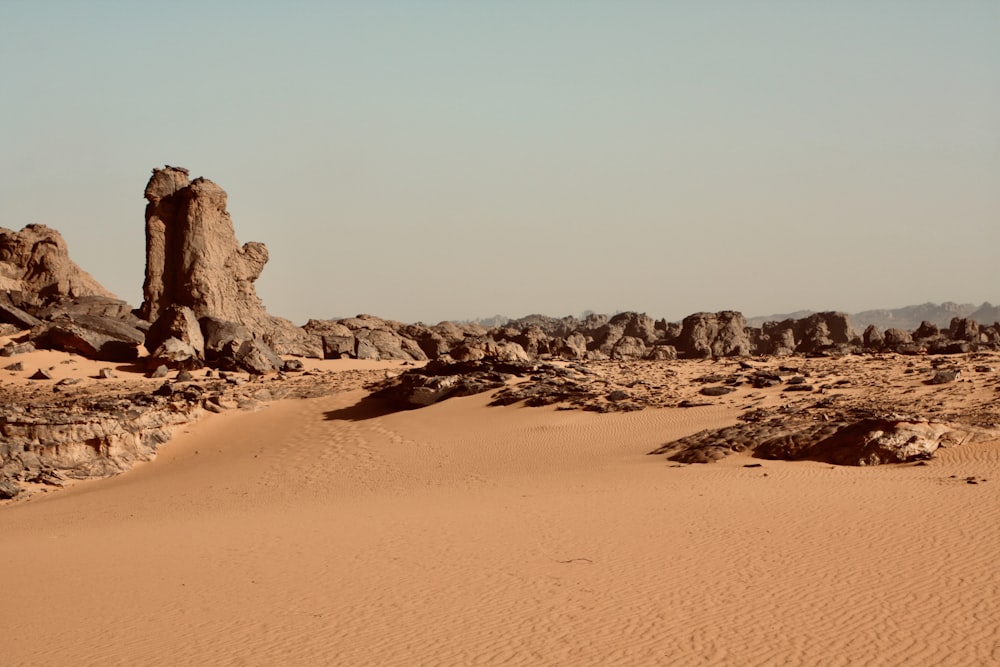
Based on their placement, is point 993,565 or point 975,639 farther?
point 993,565

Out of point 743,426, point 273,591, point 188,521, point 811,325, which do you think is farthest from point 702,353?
point 273,591

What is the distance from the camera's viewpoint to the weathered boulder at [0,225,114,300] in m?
47.2

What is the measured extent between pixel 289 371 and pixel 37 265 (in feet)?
74.1

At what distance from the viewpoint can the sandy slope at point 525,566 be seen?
8.29m

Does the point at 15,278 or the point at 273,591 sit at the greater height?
the point at 15,278

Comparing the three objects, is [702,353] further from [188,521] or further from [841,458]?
[188,521]

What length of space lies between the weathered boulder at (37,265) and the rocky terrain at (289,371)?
0.10 meters

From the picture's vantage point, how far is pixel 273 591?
10.5 metres

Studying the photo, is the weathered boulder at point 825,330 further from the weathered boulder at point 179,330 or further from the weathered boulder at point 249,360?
the weathered boulder at point 179,330

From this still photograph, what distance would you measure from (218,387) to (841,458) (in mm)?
21719

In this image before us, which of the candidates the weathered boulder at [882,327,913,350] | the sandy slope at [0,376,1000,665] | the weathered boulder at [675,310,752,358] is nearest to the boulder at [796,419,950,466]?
the sandy slope at [0,376,1000,665]

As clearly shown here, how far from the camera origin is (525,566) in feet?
36.4

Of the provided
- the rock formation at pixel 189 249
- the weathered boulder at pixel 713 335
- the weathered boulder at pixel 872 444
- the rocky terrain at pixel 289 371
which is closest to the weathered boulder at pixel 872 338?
the rocky terrain at pixel 289 371

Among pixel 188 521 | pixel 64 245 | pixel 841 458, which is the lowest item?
pixel 188 521
